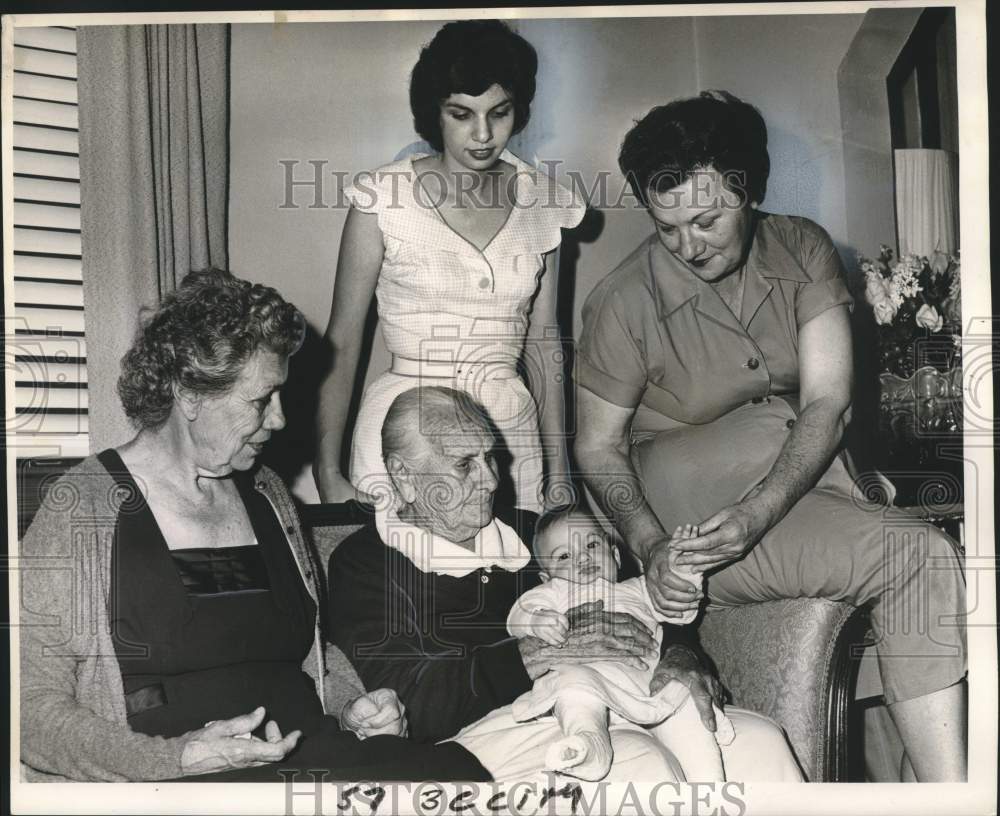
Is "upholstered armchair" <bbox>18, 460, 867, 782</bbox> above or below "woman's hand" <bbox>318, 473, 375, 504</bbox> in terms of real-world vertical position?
below

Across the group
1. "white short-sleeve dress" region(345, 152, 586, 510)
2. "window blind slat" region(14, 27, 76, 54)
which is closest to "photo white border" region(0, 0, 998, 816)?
"window blind slat" region(14, 27, 76, 54)

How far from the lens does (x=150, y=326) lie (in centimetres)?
318

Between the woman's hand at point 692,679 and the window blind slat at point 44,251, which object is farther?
the window blind slat at point 44,251

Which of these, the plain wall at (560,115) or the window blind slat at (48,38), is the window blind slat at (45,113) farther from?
the plain wall at (560,115)

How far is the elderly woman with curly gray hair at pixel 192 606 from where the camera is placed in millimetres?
2988

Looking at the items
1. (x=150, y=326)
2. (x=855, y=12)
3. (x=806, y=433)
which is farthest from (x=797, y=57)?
(x=150, y=326)

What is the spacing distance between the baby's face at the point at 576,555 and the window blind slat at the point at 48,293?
60.7 inches

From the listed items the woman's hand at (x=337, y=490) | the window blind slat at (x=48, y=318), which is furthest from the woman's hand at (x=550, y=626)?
the window blind slat at (x=48, y=318)

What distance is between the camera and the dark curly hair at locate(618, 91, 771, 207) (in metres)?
3.21

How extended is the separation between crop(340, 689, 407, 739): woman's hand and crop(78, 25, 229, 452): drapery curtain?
110 centimetres

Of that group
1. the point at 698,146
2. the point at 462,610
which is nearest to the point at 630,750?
the point at 462,610

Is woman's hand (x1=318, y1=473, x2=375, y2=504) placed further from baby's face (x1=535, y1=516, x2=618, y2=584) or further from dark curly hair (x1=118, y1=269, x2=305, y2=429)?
baby's face (x1=535, y1=516, x2=618, y2=584)

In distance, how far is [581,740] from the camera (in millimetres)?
2916

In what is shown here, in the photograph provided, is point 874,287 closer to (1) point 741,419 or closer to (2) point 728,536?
(1) point 741,419
